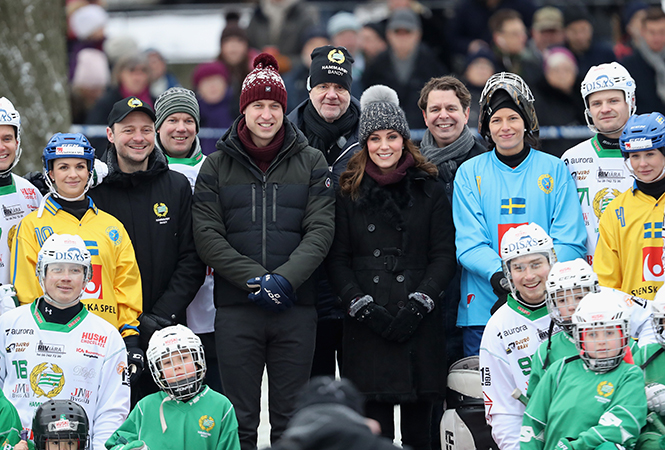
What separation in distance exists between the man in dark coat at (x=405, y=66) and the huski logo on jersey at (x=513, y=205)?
14.6 ft

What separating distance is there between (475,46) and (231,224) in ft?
18.7

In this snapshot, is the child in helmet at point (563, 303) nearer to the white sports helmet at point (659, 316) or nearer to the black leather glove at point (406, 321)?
the white sports helmet at point (659, 316)

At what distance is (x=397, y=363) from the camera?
6402mm

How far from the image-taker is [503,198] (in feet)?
21.5

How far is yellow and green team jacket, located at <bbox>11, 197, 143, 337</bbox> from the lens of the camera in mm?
6254

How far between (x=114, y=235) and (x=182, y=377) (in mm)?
1243

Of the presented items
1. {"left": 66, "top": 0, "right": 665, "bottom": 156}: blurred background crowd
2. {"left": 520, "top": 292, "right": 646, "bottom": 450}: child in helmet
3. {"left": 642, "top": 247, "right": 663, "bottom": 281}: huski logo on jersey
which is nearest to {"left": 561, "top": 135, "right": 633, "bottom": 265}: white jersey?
{"left": 642, "top": 247, "right": 663, "bottom": 281}: huski logo on jersey

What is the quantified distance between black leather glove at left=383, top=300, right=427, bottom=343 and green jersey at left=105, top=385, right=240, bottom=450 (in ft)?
3.86

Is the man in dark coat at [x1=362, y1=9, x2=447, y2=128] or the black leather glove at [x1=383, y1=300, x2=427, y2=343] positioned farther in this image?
the man in dark coat at [x1=362, y1=9, x2=447, y2=128]

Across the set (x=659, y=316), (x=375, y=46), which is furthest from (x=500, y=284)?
(x=375, y=46)

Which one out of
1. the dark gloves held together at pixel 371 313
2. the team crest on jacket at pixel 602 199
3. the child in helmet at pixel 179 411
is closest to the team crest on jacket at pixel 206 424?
the child in helmet at pixel 179 411

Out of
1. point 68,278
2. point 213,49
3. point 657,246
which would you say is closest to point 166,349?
point 68,278

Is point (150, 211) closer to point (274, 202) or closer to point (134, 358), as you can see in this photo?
point (274, 202)

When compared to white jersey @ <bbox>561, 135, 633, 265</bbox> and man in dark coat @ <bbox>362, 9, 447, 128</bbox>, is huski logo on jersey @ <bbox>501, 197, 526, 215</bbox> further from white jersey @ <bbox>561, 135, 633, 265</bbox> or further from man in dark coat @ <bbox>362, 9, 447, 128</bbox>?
man in dark coat @ <bbox>362, 9, 447, 128</bbox>
